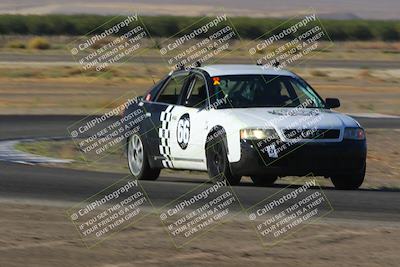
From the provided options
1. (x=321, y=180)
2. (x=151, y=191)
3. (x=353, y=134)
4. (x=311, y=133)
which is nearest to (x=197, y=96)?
(x=311, y=133)

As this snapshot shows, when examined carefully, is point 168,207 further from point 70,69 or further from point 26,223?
point 70,69

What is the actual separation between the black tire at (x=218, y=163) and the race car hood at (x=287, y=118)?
380 millimetres

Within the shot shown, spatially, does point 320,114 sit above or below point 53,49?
below

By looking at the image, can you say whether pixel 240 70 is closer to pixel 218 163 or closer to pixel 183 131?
pixel 183 131

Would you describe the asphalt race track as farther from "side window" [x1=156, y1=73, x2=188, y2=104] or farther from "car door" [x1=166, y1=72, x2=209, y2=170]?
"side window" [x1=156, y1=73, x2=188, y2=104]

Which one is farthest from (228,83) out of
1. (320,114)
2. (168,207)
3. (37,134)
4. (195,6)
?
(195,6)

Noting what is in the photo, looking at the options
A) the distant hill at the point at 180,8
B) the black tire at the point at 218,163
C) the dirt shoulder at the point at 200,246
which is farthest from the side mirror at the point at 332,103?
the distant hill at the point at 180,8

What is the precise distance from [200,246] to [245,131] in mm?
4122

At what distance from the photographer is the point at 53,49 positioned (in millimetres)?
86938

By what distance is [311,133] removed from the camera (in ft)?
43.9

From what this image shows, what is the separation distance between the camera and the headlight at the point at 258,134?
524 inches

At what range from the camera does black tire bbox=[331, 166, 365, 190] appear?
13836mm

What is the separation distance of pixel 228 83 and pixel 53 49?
241 feet

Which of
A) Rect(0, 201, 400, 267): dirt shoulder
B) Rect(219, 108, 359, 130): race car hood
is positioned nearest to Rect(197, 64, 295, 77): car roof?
Rect(219, 108, 359, 130): race car hood
